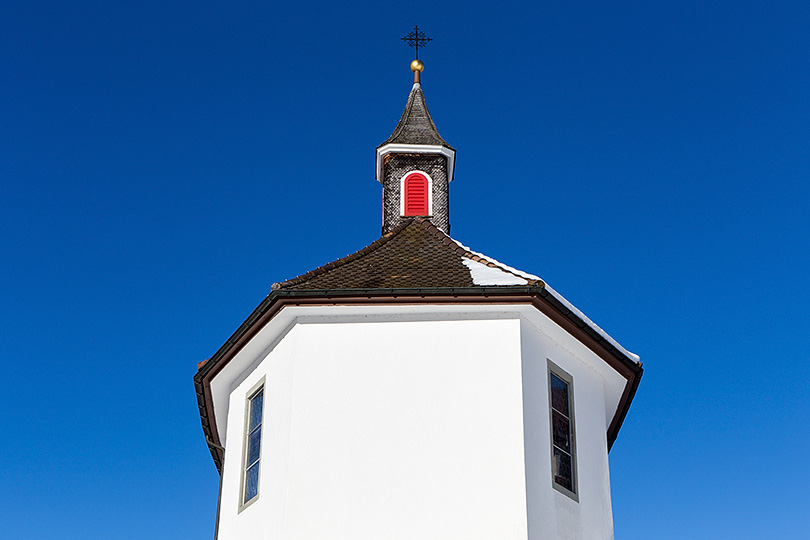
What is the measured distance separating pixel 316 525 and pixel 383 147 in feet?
32.4

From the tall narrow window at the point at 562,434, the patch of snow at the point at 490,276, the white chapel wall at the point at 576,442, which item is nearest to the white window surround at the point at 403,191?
the patch of snow at the point at 490,276

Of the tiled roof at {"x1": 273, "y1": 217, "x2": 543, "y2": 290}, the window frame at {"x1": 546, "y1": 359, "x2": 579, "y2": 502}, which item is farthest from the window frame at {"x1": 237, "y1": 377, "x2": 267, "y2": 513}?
the window frame at {"x1": 546, "y1": 359, "x2": 579, "y2": 502}

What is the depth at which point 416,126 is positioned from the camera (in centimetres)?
2150

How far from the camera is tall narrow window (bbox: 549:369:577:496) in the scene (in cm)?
1382

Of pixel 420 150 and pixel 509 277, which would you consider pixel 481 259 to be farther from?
pixel 420 150

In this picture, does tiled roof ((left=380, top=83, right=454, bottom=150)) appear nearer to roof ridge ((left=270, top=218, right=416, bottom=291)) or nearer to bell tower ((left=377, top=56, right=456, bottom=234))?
bell tower ((left=377, top=56, right=456, bottom=234))

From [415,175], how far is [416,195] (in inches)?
19.4

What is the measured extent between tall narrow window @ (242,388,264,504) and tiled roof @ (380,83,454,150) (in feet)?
24.7

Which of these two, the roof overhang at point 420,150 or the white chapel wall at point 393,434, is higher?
the roof overhang at point 420,150

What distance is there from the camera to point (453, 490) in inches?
505

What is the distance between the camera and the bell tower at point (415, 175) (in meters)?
19.6

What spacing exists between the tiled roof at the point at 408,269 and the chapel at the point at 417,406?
43 millimetres

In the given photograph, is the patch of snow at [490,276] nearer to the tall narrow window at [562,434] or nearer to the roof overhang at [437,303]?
the roof overhang at [437,303]

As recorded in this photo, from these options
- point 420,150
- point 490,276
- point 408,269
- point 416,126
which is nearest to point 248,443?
point 408,269
